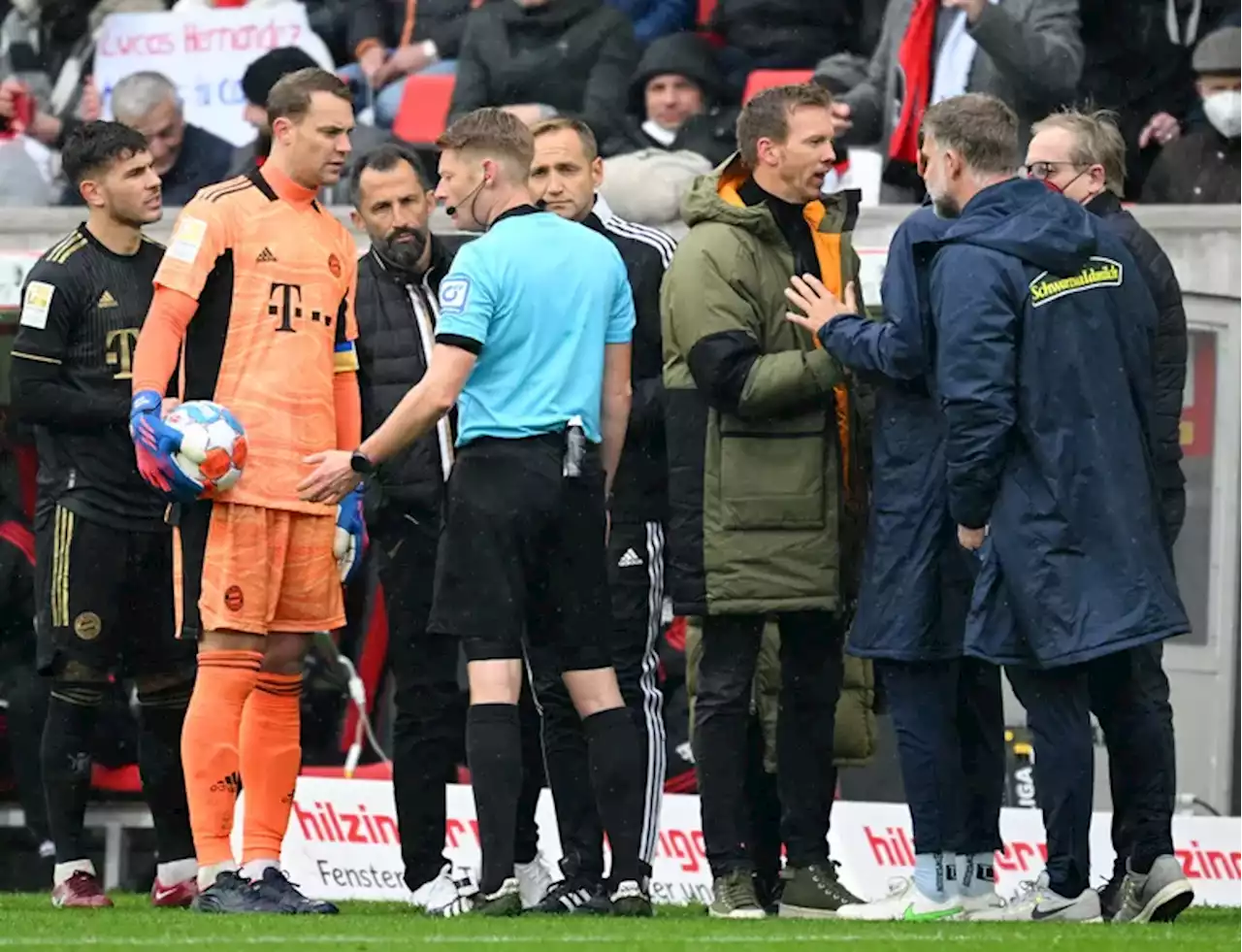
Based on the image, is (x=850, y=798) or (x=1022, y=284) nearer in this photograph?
(x=1022, y=284)

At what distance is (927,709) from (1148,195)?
3.46 meters

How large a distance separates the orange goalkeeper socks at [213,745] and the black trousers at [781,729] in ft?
4.08

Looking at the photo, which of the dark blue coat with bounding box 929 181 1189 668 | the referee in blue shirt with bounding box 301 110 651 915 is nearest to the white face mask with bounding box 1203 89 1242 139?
the dark blue coat with bounding box 929 181 1189 668

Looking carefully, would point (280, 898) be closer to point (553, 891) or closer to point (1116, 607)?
point (553, 891)

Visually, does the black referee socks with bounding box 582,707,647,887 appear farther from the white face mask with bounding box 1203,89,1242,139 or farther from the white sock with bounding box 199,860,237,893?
the white face mask with bounding box 1203,89,1242,139

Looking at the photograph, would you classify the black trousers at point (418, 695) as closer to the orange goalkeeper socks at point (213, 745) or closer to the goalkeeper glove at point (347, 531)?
the goalkeeper glove at point (347, 531)

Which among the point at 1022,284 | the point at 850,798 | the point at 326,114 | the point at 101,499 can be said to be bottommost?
the point at 850,798

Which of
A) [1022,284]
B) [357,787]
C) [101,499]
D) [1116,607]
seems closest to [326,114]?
[101,499]

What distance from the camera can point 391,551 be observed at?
769 centimetres

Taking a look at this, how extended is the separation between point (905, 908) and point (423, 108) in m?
5.59

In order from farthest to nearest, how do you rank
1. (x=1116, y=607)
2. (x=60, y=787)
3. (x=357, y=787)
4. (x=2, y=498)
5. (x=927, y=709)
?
(x=2, y=498)
(x=357, y=787)
(x=60, y=787)
(x=927, y=709)
(x=1116, y=607)

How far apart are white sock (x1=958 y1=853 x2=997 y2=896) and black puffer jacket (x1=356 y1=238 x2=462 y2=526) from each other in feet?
6.00

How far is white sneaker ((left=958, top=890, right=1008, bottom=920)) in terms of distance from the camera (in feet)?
22.7

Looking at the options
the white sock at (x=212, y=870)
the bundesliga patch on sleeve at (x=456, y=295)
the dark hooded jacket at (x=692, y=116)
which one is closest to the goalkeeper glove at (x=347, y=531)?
the bundesliga patch on sleeve at (x=456, y=295)
